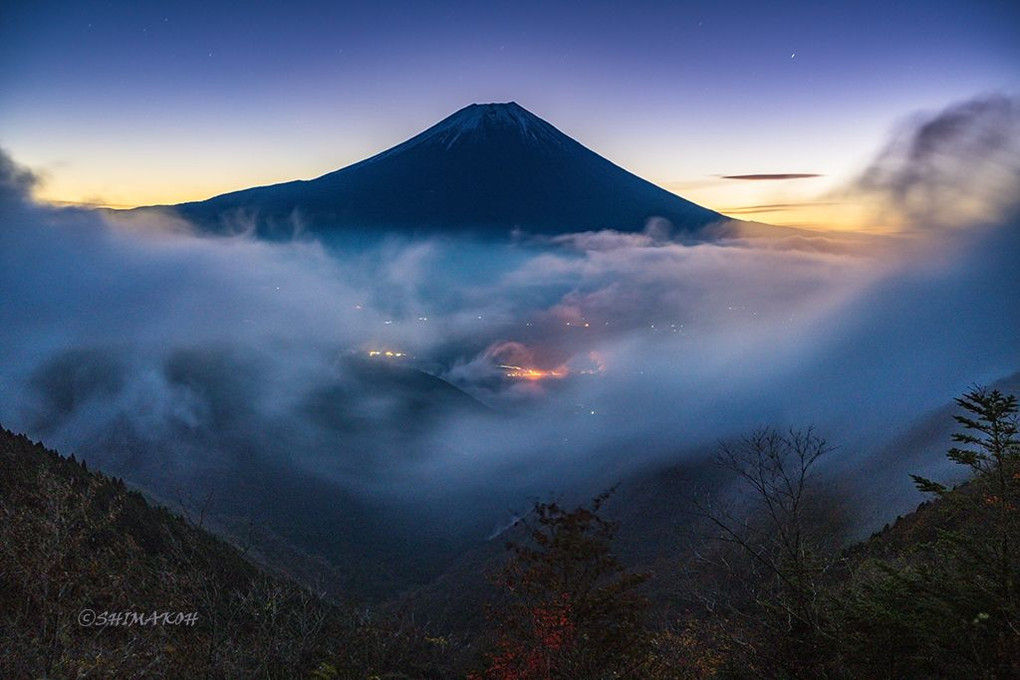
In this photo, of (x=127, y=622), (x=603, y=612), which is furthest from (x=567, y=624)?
(x=127, y=622)

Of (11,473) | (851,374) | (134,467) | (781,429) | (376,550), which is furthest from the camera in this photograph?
(851,374)

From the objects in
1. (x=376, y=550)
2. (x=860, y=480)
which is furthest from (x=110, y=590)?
(x=376, y=550)

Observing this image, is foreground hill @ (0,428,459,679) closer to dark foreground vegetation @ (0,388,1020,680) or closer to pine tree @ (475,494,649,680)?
dark foreground vegetation @ (0,388,1020,680)

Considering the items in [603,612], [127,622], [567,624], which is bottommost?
[603,612]

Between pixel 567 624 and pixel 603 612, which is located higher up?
pixel 567 624

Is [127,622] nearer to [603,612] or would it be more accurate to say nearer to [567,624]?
[567,624]

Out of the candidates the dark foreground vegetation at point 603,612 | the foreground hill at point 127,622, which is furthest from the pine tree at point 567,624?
the foreground hill at point 127,622

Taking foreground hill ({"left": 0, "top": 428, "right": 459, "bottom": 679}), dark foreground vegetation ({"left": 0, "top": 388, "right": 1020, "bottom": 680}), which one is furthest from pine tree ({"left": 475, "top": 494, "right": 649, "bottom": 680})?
foreground hill ({"left": 0, "top": 428, "right": 459, "bottom": 679})

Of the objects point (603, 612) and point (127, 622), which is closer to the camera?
point (127, 622)

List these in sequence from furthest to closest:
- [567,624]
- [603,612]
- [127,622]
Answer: [603,612]
[567,624]
[127,622]

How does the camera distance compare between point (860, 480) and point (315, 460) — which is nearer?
point (860, 480)

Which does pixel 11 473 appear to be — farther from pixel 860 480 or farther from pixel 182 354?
pixel 182 354
